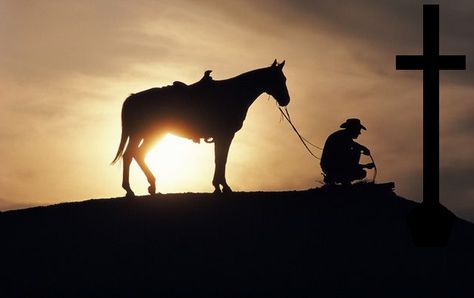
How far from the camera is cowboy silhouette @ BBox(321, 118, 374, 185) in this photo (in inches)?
954

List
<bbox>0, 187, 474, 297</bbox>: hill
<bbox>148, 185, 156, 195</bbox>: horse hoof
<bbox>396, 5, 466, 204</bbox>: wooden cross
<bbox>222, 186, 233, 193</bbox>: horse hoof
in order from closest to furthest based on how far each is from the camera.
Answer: <bbox>396, 5, 466, 204</bbox>: wooden cross → <bbox>0, 187, 474, 297</bbox>: hill → <bbox>222, 186, 233, 193</bbox>: horse hoof → <bbox>148, 185, 156, 195</bbox>: horse hoof

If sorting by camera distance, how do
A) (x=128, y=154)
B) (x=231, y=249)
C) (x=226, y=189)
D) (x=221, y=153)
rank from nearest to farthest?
(x=231, y=249), (x=221, y=153), (x=128, y=154), (x=226, y=189)

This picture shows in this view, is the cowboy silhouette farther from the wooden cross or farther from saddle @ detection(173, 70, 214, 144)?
the wooden cross

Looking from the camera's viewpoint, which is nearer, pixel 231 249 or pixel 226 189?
pixel 231 249

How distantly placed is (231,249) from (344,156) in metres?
4.77

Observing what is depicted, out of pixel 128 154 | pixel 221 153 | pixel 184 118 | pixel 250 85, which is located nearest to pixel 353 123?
pixel 250 85

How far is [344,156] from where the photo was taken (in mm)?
24203

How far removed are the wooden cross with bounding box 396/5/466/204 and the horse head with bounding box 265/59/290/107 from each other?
17948 millimetres

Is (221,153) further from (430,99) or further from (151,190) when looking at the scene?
(430,99)

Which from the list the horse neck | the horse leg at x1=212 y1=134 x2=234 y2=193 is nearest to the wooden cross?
the horse leg at x1=212 y1=134 x2=234 y2=193

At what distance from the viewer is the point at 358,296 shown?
1916cm

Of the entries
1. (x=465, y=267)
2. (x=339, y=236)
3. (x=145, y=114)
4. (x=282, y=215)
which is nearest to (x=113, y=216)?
(x=145, y=114)

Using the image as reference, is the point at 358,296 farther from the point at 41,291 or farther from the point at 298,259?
the point at 41,291

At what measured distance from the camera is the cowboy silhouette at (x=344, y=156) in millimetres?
24234
